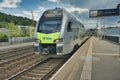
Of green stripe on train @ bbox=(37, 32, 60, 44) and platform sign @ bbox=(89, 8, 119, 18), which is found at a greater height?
platform sign @ bbox=(89, 8, 119, 18)

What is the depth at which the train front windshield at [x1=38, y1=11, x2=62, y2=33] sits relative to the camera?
1327cm

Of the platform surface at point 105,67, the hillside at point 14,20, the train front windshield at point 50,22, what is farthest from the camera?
the hillside at point 14,20

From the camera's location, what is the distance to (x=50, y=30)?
43.3 ft

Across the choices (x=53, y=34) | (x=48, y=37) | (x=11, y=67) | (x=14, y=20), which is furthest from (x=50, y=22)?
(x=14, y=20)

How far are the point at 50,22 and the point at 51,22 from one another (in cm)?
7

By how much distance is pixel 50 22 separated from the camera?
13.6 meters

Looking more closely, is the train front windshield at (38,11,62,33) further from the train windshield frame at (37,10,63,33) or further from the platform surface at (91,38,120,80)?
the platform surface at (91,38,120,80)

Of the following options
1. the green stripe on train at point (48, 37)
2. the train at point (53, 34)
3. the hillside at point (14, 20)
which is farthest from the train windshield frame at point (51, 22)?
the hillside at point (14, 20)

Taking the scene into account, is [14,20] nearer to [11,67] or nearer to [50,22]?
[50,22]

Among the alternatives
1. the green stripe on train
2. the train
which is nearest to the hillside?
the train

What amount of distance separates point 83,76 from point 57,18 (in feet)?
22.0

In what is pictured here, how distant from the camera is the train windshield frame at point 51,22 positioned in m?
13.3

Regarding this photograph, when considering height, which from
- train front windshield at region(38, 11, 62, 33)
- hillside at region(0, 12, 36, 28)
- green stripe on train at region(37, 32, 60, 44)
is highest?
hillside at region(0, 12, 36, 28)

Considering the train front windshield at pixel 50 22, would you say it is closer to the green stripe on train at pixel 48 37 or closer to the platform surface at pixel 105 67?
the green stripe on train at pixel 48 37
